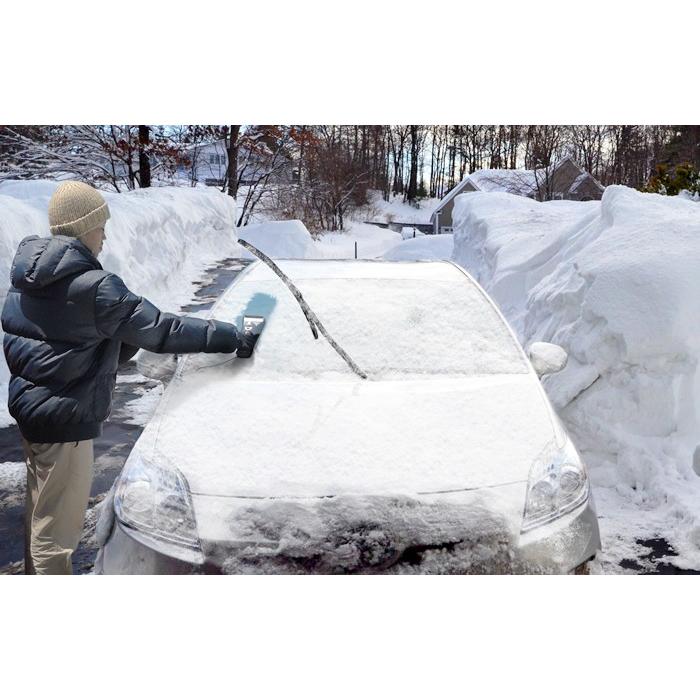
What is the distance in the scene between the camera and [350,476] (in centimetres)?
234

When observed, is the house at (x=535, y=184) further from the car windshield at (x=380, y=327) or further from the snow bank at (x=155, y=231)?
the car windshield at (x=380, y=327)

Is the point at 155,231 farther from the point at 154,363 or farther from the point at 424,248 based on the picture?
the point at 154,363

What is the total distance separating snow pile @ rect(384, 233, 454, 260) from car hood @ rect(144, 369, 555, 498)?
6536 millimetres

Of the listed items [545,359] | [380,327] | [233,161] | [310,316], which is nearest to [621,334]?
[545,359]

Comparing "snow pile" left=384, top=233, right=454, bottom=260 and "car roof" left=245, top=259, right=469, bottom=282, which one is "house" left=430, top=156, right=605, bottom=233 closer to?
"snow pile" left=384, top=233, right=454, bottom=260

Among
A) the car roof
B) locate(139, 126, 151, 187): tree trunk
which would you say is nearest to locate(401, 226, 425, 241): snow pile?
locate(139, 126, 151, 187): tree trunk

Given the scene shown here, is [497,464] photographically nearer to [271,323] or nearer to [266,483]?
[266,483]

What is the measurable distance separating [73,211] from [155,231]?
704cm

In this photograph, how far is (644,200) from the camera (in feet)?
17.8

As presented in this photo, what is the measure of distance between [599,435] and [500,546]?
209 centimetres

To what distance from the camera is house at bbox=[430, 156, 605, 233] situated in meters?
7.02

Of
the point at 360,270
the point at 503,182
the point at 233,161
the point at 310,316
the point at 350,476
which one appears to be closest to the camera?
the point at 350,476

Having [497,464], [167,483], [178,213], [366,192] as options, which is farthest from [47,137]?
[497,464]

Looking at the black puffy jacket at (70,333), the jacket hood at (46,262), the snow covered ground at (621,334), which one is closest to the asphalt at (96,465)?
the snow covered ground at (621,334)
